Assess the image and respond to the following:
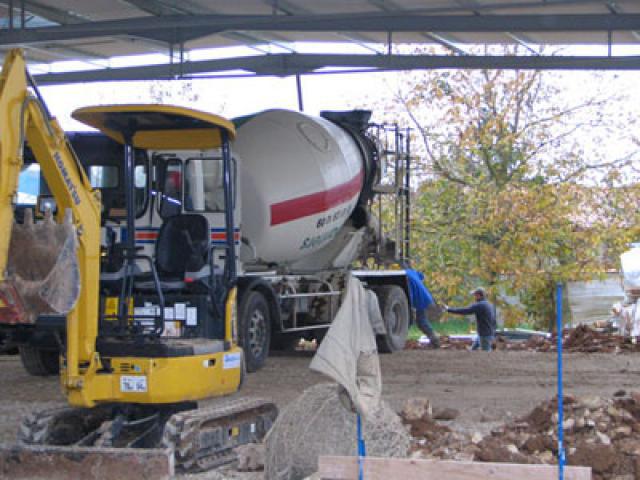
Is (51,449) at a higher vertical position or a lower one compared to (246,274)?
lower

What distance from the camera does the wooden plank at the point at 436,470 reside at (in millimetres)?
6465

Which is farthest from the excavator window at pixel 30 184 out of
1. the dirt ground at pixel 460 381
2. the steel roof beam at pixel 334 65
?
the steel roof beam at pixel 334 65

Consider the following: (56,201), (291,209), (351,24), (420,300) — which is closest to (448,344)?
(420,300)

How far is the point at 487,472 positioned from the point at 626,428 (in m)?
3.26

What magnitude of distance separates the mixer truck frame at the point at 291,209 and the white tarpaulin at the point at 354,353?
2626 mm

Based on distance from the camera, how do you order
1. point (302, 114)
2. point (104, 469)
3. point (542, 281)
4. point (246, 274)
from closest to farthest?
point (104, 469), point (246, 274), point (302, 114), point (542, 281)

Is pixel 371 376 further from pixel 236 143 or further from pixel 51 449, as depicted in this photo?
pixel 236 143

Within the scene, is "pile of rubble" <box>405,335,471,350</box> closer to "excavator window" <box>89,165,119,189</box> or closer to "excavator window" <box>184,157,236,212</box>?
"excavator window" <box>184,157,236,212</box>

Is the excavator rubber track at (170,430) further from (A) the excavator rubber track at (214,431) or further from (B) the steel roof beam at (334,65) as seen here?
(B) the steel roof beam at (334,65)

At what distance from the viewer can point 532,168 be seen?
2802cm

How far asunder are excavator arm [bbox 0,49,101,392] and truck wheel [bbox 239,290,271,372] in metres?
4.97

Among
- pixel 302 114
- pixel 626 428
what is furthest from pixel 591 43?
pixel 626 428

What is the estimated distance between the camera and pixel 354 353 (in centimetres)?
707

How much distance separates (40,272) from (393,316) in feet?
36.8
